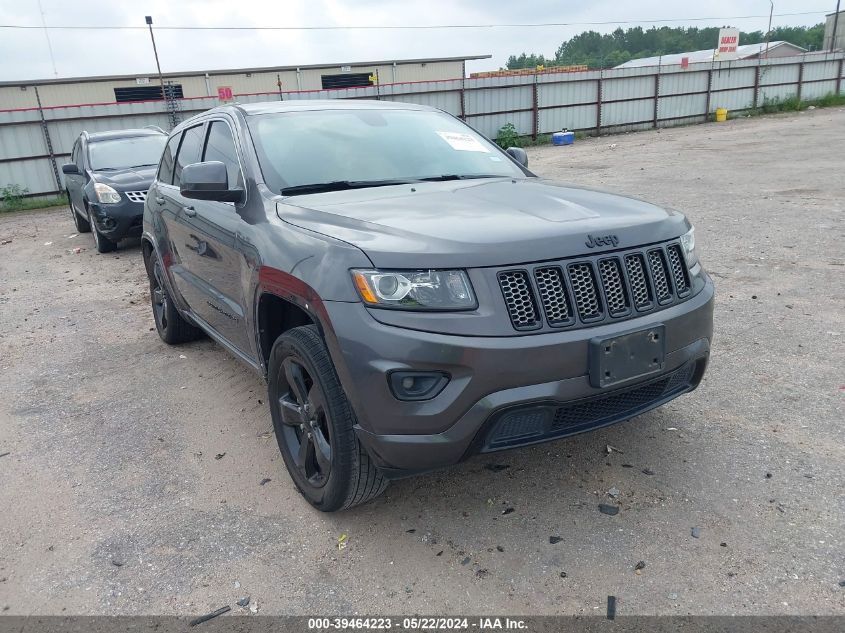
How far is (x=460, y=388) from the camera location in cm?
235

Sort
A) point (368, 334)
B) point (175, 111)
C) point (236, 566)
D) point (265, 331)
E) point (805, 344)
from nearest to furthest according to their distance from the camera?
point (368, 334), point (236, 566), point (265, 331), point (805, 344), point (175, 111)

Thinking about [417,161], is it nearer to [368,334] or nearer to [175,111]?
[368,334]

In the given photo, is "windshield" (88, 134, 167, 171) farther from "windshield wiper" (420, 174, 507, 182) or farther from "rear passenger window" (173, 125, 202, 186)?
"windshield wiper" (420, 174, 507, 182)

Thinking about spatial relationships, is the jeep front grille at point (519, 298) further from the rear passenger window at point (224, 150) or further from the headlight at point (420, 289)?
the rear passenger window at point (224, 150)

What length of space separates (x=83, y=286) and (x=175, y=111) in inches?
470

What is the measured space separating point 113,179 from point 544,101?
16.4 m

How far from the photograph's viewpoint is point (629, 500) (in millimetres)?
2930

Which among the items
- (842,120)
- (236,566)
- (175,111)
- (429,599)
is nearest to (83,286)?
(236,566)

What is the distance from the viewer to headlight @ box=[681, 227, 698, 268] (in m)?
2.91

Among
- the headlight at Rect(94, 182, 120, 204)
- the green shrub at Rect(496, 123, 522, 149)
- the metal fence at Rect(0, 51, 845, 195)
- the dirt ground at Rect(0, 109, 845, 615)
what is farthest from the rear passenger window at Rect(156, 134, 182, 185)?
the green shrub at Rect(496, 123, 522, 149)

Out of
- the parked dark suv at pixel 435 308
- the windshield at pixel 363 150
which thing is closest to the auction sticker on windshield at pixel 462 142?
the windshield at pixel 363 150

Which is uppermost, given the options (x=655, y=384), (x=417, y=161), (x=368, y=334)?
(x=417, y=161)

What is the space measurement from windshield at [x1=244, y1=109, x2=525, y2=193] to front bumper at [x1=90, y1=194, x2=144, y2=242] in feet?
20.5

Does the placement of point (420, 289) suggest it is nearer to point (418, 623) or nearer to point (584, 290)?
point (584, 290)
